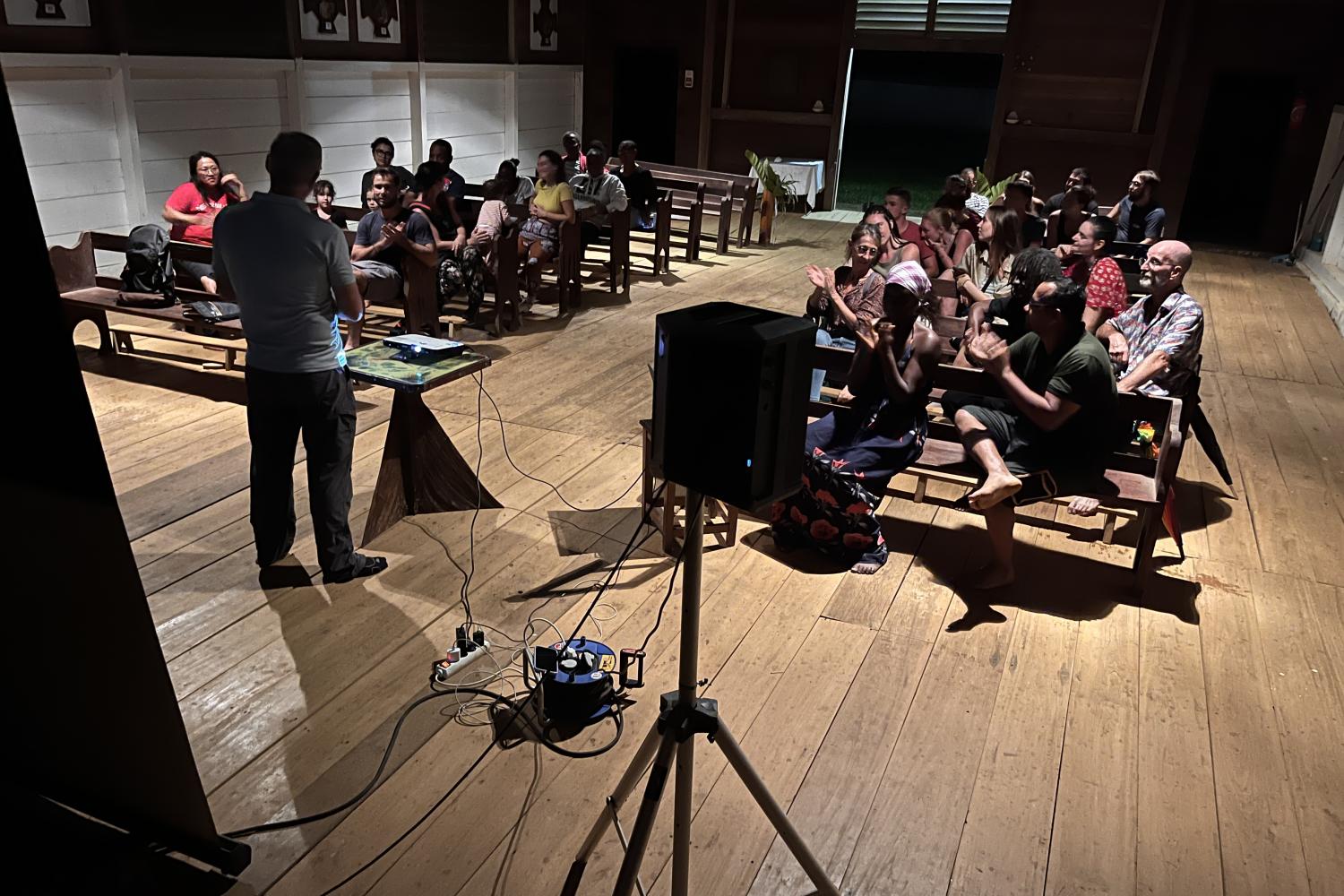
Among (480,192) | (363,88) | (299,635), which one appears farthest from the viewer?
(363,88)

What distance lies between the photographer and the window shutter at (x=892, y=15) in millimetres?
13586

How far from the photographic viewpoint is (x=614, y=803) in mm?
2332

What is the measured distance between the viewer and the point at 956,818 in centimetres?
278

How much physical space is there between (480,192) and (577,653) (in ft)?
23.0

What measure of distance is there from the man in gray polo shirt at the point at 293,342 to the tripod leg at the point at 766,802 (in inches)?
81.2

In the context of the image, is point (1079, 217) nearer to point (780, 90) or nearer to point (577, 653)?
point (577, 653)

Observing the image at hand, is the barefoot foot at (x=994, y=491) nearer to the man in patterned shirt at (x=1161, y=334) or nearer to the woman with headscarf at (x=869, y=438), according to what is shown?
the woman with headscarf at (x=869, y=438)

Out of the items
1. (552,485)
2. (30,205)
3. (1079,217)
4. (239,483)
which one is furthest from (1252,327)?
(30,205)

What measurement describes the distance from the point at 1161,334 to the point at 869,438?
→ 165cm

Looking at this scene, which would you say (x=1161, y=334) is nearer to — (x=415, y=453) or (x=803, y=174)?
(x=415, y=453)

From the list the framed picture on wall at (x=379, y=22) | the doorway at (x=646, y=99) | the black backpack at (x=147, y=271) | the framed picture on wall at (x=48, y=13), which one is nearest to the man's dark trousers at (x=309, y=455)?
the black backpack at (x=147, y=271)

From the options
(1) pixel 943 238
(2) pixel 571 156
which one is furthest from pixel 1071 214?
(2) pixel 571 156

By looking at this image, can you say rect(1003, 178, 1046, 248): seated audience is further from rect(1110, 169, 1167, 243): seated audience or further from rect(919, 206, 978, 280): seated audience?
rect(1110, 169, 1167, 243): seated audience

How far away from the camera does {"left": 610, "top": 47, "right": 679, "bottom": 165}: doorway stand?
15.3 m
